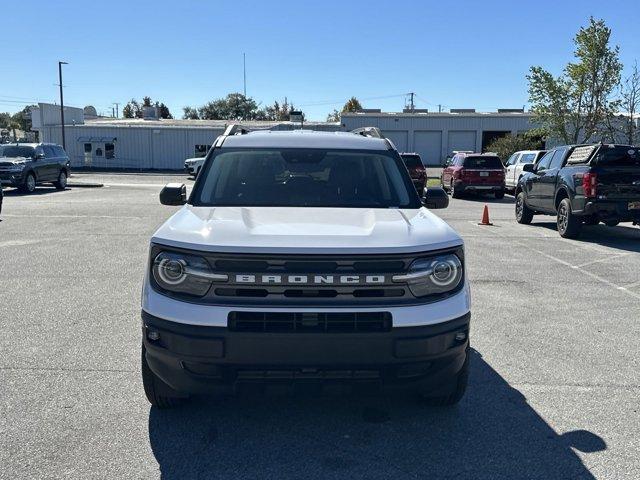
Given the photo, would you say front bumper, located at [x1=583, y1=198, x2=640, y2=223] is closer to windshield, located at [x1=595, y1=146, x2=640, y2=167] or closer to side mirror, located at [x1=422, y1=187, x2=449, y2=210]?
windshield, located at [x1=595, y1=146, x2=640, y2=167]

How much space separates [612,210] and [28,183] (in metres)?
19.7

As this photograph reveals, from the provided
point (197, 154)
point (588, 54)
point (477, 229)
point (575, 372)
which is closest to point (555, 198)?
point (477, 229)

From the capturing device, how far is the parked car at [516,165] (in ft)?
76.3

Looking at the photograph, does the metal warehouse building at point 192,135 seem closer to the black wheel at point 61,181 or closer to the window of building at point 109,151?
the window of building at point 109,151

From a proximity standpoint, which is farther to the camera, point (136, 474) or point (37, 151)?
point (37, 151)

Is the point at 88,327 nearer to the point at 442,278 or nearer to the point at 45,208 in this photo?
the point at 442,278

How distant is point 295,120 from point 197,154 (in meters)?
26.9

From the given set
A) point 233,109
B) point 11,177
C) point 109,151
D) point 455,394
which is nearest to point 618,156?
point 455,394

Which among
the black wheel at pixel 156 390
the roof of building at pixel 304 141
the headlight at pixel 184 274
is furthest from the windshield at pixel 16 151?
the headlight at pixel 184 274

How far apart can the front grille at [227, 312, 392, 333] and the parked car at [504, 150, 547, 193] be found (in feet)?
70.0

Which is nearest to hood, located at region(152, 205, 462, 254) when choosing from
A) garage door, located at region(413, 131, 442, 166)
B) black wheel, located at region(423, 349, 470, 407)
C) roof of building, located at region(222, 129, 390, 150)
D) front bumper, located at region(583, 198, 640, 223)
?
black wheel, located at region(423, 349, 470, 407)

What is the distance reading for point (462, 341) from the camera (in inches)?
134

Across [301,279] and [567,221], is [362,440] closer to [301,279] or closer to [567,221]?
[301,279]

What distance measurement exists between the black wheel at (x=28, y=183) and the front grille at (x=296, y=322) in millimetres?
21587
